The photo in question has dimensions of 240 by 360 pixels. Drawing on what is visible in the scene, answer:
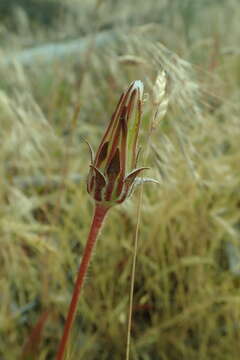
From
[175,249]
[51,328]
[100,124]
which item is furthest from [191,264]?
[100,124]

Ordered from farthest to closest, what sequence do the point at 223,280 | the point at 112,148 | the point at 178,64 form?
1. the point at 223,280
2. the point at 178,64
3. the point at 112,148

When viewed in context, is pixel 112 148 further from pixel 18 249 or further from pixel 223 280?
pixel 223 280

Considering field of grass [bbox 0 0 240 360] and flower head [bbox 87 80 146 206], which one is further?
field of grass [bbox 0 0 240 360]

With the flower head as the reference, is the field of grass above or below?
above

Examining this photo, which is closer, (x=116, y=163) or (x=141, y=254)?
(x=116, y=163)

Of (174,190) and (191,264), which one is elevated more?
(174,190)

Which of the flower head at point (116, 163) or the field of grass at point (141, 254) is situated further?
the field of grass at point (141, 254)

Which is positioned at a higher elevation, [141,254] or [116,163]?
[141,254]

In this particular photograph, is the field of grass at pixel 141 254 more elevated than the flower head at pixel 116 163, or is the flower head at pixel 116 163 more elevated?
the field of grass at pixel 141 254
